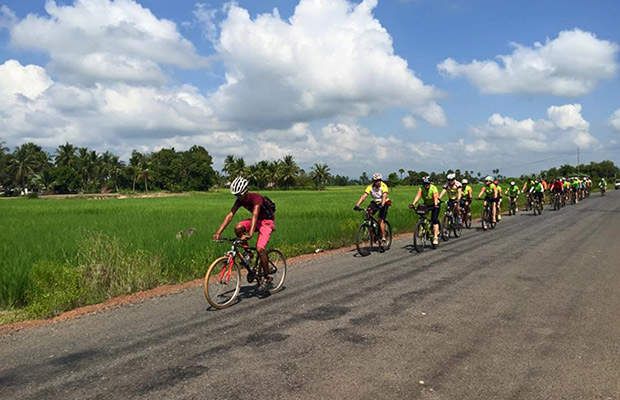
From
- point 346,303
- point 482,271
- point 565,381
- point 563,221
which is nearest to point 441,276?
point 482,271

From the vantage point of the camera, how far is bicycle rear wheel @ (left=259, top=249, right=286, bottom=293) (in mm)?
7670

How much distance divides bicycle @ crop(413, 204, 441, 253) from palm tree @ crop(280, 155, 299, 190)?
9606cm

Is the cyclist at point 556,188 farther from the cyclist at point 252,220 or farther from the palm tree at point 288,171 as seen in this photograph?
the palm tree at point 288,171

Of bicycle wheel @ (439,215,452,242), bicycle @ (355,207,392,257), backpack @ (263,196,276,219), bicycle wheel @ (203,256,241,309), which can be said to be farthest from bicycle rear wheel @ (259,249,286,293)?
bicycle wheel @ (439,215,452,242)

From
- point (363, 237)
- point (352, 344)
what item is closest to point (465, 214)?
point (363, 237)

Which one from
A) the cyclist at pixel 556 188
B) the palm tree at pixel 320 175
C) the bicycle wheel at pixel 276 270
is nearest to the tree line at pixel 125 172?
the palm tree at pixel 320 175

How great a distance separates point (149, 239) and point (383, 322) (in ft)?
29.6

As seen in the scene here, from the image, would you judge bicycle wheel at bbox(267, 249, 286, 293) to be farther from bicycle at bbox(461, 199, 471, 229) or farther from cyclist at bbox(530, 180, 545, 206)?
cyclist at bbox(530, 180, 545, 206)

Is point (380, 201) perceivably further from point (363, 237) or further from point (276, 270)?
point (276, 270)

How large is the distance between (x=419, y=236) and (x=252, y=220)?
6.67m

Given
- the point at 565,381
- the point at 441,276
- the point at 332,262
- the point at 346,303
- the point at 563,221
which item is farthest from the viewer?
the point at 563,221

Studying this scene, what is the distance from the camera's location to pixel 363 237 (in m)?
11.8

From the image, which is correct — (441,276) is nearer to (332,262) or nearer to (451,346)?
(332,262)

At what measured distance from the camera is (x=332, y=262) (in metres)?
10.7
